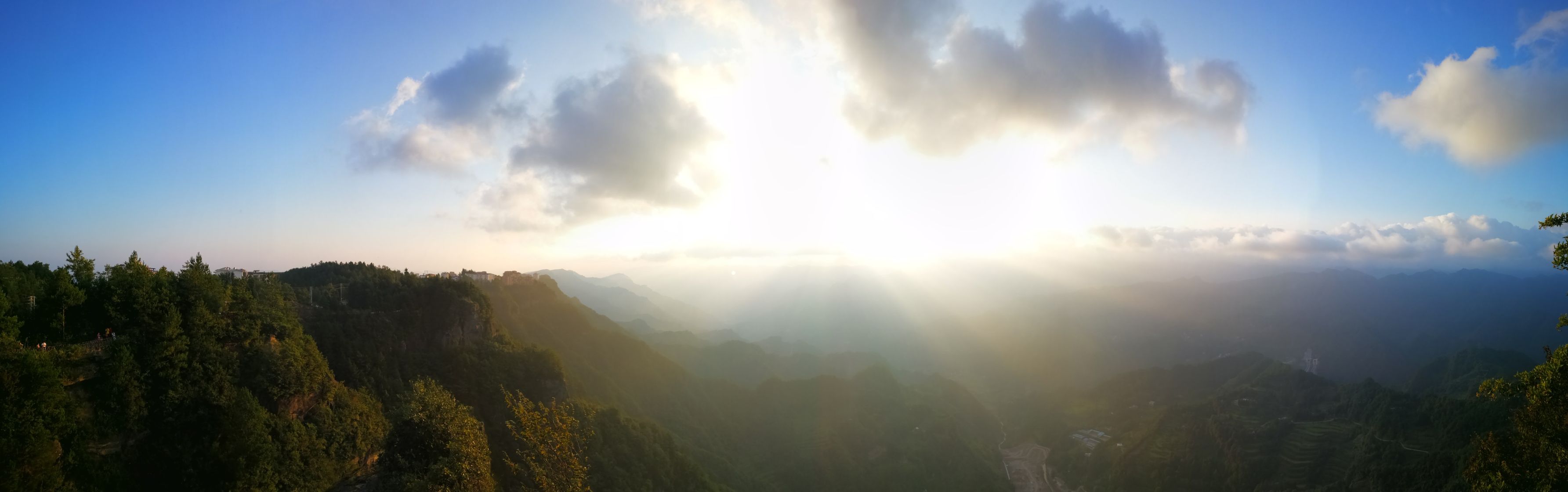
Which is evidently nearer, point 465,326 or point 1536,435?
point 1536,435

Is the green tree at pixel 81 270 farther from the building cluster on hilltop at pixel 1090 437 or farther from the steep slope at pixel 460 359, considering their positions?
the building cluster on hilltop at pixel 1090 437

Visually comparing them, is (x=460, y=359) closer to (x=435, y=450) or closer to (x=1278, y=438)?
(x=435, y=450)

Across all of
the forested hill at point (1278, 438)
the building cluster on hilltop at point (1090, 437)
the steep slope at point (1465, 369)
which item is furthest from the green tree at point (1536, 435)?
the steep slope at point (1465, 369)

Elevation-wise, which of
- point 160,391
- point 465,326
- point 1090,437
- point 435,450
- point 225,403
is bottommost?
point 1090,437

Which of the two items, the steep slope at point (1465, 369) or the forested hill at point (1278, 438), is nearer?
the forested hill at point (1278, 438)

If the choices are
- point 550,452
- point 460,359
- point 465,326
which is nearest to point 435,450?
point 550,452

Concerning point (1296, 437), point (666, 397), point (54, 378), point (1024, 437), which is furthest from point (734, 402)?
point (1296, 437)

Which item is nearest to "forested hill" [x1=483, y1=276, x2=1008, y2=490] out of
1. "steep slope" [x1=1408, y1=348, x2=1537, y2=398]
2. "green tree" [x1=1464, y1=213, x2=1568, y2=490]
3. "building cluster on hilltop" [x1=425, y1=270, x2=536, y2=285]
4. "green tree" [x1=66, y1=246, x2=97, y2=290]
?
"building cluster on hilltop" [x1=425, y1=270, x2=536, y2=285]

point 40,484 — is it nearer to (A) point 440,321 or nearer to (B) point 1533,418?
(A) point 440,321
